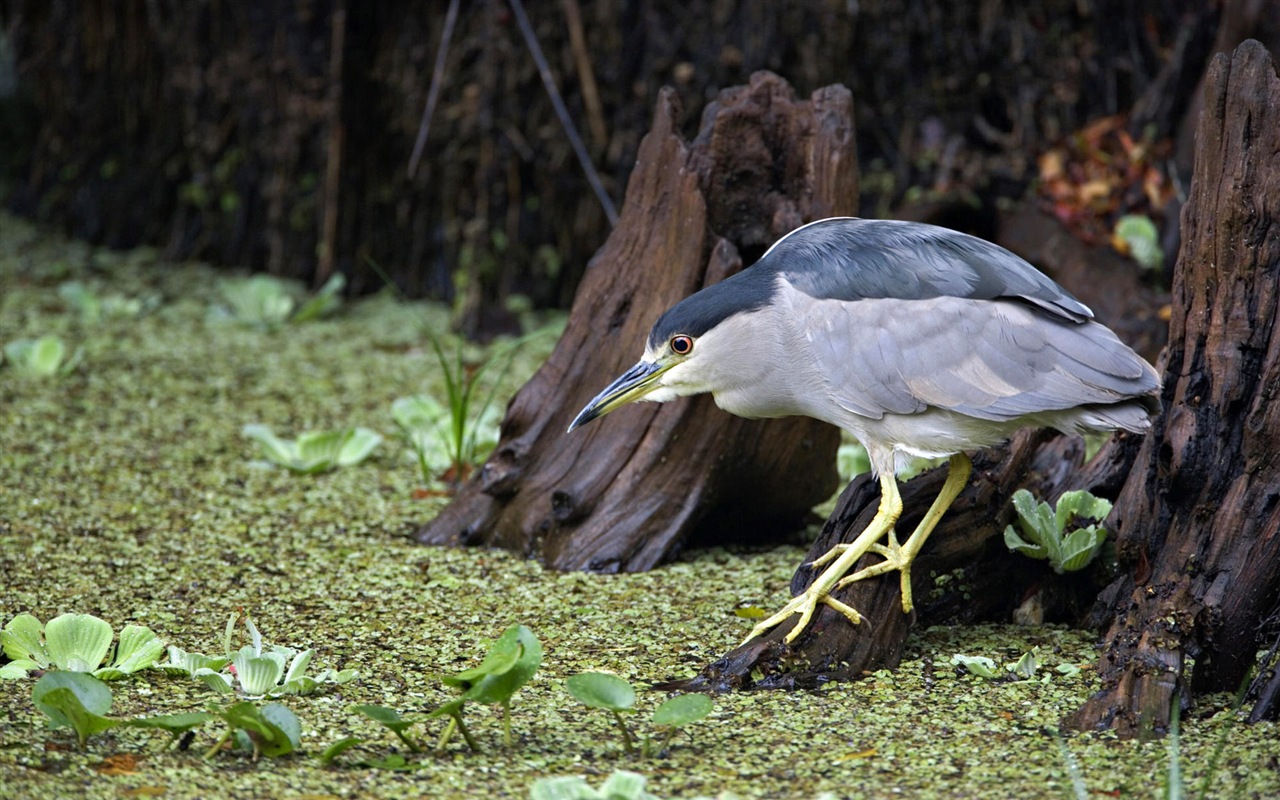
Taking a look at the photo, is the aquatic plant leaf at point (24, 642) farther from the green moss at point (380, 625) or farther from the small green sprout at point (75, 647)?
the green moss at point (380, 625)

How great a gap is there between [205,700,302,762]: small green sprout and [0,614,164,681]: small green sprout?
374 mm

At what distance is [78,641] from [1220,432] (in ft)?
6.61

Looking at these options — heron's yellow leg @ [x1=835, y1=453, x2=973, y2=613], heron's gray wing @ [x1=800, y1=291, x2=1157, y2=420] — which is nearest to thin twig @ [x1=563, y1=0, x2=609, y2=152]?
heron's gray wing @ [x1=800, y1=291, x2=1157, y2=420]

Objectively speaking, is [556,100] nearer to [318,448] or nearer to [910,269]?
[318,448]

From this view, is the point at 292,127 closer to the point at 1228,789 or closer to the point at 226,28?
the point at 226,28

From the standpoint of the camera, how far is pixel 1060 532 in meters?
2.61

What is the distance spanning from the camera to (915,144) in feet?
17.4

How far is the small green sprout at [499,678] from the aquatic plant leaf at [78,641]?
0.67 metres

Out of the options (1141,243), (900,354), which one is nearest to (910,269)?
(900,354)

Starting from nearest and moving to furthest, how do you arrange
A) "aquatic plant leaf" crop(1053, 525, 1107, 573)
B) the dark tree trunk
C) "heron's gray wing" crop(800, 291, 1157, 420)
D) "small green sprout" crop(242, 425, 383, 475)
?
the dark tree trunk, "heron's gray wing" crop(800, 291, 1157, 420), "aquatic plant leaf" crop(1053, 525, 1107, 573), "small green sprout" crop(242, 425, 383, 475)

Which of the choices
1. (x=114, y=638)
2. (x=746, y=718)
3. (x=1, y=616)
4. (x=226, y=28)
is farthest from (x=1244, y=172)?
(x=226, y=28)

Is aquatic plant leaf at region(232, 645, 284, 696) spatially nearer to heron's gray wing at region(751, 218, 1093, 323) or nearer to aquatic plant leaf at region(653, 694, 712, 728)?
aquatic plant leaf at region(653, 694, 712, 728)

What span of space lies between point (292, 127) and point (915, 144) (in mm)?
2523

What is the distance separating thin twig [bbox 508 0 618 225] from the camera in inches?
191
